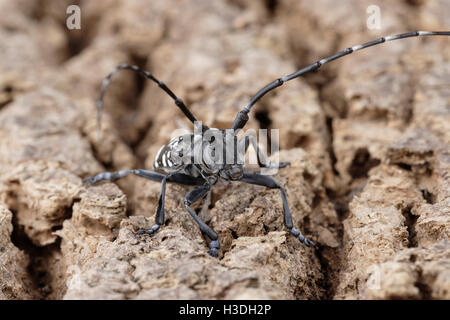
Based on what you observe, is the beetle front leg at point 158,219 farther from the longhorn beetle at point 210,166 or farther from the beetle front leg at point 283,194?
the beetle front leg at point 283,194

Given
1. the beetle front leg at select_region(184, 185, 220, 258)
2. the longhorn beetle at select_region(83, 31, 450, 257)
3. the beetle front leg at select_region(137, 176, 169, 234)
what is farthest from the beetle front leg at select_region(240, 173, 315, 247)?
the beetle front leg at select_region(137, 176, 169, 234)

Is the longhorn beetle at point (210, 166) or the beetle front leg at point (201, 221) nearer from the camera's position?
the beetle front leg at point (201, 221)

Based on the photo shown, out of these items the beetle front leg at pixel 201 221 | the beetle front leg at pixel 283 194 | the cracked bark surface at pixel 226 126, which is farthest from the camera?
the beetle front leg at pixel 283 194

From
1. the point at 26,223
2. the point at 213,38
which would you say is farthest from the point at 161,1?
the point at 26,223

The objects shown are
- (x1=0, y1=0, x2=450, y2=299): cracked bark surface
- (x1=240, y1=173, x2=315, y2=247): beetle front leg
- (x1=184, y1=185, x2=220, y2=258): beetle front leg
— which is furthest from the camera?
(x1=240, y1=173, x2=315, y2=247): beetle front leg

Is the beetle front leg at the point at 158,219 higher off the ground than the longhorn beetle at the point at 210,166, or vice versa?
the longhorn beetle at the point at 210,166

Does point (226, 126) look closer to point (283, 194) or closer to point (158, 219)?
point (283, 194)

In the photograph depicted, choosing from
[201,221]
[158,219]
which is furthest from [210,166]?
[158,219]

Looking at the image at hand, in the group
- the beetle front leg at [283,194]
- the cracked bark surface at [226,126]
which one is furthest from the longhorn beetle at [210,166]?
the cracked bark surface at [226,126]

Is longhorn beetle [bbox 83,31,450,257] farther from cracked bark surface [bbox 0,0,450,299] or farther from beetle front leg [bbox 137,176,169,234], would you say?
cracked bark surface [bbox 0,0,450,299]
